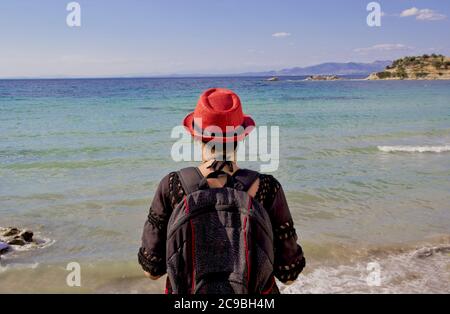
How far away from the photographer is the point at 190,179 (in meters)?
2.31

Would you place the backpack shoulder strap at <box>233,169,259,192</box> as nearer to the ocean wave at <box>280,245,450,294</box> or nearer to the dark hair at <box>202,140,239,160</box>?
the dark hair at <box>202,140,239,160</box>

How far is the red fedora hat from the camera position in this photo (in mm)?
2329

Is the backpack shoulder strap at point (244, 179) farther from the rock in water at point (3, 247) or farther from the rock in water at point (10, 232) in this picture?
the rock in water at point (10, 232)

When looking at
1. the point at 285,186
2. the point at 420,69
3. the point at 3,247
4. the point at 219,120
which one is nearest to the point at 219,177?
the point at 219,120

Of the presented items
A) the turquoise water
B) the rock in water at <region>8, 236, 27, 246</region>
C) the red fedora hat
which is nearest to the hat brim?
the red fedora hat

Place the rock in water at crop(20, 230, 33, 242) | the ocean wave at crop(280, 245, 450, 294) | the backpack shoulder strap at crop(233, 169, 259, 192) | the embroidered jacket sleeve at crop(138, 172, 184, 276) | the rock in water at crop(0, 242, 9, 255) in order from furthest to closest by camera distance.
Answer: the rock in water at crop(20, 230, 33, 242) → the rock in water at crop(0, 242, 9, 255) → the ocean wave at crop(280, 245, 450, 294) → the embroidered jacket sleeve at crop(138, 172, 184, 276) → the backpack shoulder strap at crop(233, 169, 259, 192)

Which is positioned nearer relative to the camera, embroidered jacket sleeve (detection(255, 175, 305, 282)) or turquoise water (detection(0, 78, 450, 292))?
embroidered jacket sleeve (detection(255, 175, 305, 282))

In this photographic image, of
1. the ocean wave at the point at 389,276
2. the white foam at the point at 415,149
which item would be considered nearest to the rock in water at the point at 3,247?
the ocean wave at the point at 389,276

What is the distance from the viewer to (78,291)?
226 inches

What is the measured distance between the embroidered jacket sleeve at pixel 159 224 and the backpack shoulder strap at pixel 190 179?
0.03 m

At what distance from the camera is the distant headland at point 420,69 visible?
107 m

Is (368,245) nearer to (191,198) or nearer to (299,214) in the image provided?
(299,214)

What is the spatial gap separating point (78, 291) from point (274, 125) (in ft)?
61.9
